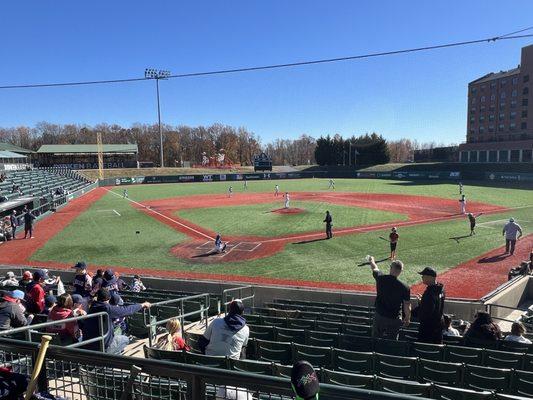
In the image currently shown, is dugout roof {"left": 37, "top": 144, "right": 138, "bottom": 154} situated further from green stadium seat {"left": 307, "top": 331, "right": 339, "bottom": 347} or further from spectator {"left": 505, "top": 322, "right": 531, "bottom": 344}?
spectator {"left": 505, "top": 322, "right": 531, "bottom": 344}

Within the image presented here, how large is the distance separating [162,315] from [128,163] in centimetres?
8369

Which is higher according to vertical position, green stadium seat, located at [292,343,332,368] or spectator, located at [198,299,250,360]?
spectator, located at [198,299,250,360]

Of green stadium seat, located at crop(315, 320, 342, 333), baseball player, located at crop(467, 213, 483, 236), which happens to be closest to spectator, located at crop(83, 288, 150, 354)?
green stadium seat, located at crop(315, 320, 342, 333)

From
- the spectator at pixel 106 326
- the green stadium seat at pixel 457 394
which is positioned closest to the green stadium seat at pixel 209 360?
the spectator at pixel 106 326

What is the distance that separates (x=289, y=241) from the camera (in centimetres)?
2389

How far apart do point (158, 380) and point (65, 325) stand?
4309 millimetres

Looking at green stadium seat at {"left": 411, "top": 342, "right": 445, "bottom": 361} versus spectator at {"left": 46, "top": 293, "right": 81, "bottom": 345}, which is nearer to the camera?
green stadium seat at {"left": 411, "top": 342, "right": 445, "bottom": 361}

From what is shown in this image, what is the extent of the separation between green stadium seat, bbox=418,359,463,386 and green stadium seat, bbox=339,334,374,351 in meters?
1.23

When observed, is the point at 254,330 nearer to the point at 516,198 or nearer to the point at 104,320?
the point at 104,320

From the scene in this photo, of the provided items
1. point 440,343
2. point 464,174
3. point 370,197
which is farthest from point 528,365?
point 464,174

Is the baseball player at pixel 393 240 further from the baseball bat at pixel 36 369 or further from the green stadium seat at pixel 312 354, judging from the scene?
the baseball bat at pixel 36 369

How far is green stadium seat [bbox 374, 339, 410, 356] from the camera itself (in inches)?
261

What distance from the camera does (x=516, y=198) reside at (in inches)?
1608

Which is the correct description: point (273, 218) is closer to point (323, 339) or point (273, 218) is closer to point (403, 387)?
point (323, 339)
